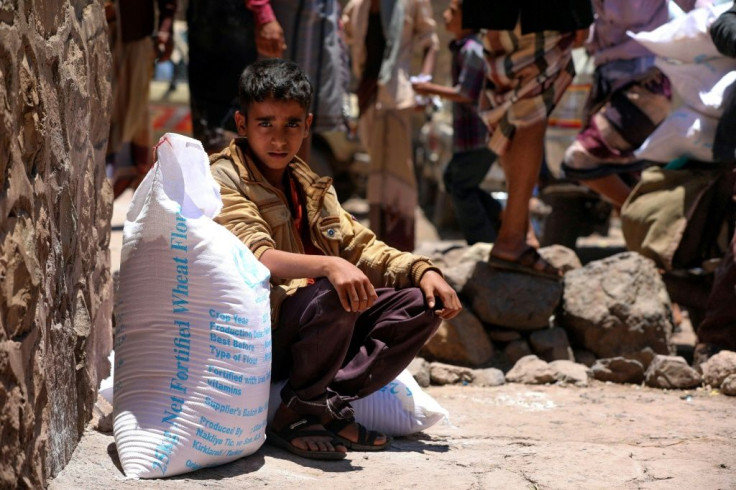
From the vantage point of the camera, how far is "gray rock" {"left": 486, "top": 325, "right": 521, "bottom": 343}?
4.95 meters

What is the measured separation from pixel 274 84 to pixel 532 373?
1.97 m

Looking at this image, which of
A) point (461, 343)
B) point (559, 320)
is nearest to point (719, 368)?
point (559, 320)

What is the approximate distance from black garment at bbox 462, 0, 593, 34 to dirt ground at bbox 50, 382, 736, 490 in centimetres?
158

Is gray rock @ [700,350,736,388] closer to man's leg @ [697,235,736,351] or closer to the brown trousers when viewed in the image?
man's leg @ [697,235,736,351]

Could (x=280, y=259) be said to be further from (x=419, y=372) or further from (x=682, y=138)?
(x=682, y=138)

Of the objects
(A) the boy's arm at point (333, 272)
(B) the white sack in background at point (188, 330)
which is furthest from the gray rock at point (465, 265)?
(B) the white sack in background at point (188, 330)

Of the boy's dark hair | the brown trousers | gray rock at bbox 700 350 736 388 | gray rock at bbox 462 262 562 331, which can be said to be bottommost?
gray rock at bbox 700 350 736 388

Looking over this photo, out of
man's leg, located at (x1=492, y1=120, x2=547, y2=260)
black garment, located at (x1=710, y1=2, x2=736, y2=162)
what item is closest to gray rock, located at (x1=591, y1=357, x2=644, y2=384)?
man's leg, located at (x1=492, y1=120, x2=547, y2=260)

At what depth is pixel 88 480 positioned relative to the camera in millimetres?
2699

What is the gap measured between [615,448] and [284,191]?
133cm

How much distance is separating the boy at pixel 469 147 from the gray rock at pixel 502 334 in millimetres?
1113

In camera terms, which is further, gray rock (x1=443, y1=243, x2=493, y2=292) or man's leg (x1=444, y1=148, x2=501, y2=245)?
man's leg (x1=444, y1=148, x2=501, y2=245)

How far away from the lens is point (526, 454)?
3332 millimetres

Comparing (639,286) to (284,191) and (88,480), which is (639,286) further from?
(88,480)
